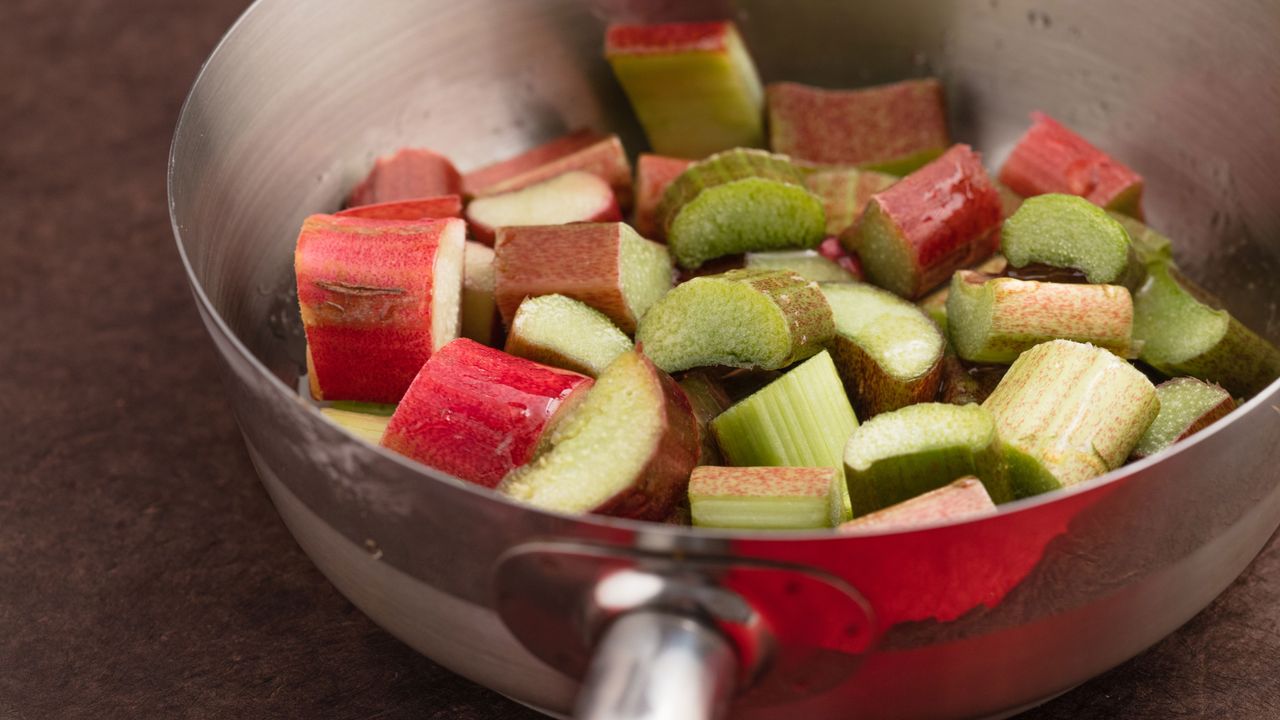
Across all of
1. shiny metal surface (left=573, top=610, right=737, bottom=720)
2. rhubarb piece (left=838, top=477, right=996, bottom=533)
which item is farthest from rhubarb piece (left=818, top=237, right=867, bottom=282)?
shiny metal surface (left=573, top=610, right=737, bottom=720)

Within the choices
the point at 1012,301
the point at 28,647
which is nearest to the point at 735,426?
the point at 1012,301

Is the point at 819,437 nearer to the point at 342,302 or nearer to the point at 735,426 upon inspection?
the point at 735,426

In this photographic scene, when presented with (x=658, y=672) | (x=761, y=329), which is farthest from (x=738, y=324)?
(x=658, y=672)

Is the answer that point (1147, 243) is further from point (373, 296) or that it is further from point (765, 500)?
point (373, 296)

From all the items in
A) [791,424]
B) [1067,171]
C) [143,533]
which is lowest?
[143,533]

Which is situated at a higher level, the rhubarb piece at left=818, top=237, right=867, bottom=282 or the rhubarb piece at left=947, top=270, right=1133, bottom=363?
the rhubarb piece at left=947, top=270, right=1133, bottom=363

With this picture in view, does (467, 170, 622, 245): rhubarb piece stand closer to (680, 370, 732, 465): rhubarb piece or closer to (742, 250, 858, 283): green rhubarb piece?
(742, 250, 858, 283): green rhubarb piece

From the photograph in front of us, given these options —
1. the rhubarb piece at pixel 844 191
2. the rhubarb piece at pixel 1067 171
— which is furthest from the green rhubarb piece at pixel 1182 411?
the rhubarb piece at pixel 844 191
